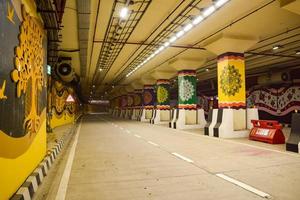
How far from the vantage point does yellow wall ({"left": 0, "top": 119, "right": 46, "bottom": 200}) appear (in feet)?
11.3

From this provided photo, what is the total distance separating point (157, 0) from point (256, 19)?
4.33 metres

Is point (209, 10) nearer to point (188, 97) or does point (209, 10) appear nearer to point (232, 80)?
point (232, 80)

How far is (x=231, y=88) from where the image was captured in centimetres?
1259

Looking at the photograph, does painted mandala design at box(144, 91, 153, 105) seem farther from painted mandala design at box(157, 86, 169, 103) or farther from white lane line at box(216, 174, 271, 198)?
white lane line at box(216, 174, 271, 198)

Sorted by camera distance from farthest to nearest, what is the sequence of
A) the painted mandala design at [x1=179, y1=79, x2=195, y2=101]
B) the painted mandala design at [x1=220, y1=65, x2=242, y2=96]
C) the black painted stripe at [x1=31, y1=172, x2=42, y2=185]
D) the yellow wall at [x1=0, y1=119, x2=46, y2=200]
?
the painted mandala design at [x1=179, y1=79, x2=195, y2=101]
the painted mandala design at [x1=220, y1=65, x2=242, y2=96]
the black painted stripe at [x1=31, y1=172, x2=42, y2=185]
the yellow wall at [x1=0, y1=119, x2=46, y2=200]

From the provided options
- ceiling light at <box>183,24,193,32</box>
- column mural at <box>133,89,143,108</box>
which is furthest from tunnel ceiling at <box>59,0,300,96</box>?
column mural at <box>133,89,143,108</box>

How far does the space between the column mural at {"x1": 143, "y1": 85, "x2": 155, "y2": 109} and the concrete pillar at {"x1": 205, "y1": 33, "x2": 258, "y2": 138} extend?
1582cm

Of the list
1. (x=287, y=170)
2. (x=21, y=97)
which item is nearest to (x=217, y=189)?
(x=287, y=170)

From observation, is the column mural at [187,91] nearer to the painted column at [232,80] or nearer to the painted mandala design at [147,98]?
the painted column at [232,80]

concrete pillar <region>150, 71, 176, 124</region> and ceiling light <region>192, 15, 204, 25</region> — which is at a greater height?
ceiling light <region>192, 15, 204, 25</region>

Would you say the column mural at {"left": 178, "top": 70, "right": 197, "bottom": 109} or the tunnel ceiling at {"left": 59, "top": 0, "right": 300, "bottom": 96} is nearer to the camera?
the tunnel ceiling at {"left": 59, "top": 0, "right": 300, "bottom": 96}

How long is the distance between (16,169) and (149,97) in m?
24.6

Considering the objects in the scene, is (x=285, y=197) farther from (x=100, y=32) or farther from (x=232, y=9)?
(x=100, y=32)

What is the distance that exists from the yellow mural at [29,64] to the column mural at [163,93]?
1824 cm
